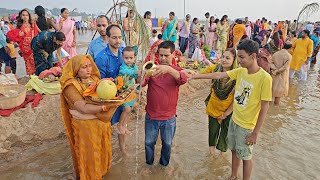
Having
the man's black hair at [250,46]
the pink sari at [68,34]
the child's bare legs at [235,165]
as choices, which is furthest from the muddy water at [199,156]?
the pink sari at [68,34]

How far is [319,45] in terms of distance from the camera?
13.2m

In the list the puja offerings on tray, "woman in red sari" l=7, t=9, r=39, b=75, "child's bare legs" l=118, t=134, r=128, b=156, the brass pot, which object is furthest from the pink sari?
the brass pot

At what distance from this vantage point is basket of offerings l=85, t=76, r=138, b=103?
2654mm

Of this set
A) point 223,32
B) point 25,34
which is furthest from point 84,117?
point 223,32

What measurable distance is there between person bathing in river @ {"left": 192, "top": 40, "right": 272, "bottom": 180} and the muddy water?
3.06 feet

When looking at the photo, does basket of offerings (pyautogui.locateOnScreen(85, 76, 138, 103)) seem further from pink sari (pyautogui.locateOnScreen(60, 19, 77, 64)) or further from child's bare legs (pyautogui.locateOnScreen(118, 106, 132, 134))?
pink sari (pyautogui.locateOnScreen(60, 19, 77, 64))

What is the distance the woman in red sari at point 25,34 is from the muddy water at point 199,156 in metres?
2.75

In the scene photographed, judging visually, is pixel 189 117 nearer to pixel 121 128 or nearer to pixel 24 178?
pixel 121 128

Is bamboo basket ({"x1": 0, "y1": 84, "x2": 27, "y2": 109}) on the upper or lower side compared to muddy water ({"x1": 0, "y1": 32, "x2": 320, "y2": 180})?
upper

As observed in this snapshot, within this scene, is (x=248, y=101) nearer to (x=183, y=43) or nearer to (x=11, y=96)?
(x=11, y=96)

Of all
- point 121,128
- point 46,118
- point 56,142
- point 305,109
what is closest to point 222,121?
point 121,128

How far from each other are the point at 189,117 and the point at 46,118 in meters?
2.95

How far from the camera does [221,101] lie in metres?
3.67

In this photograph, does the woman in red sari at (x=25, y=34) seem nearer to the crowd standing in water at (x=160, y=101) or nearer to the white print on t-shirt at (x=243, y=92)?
the crowd standing in water at (x=160, y=101)
